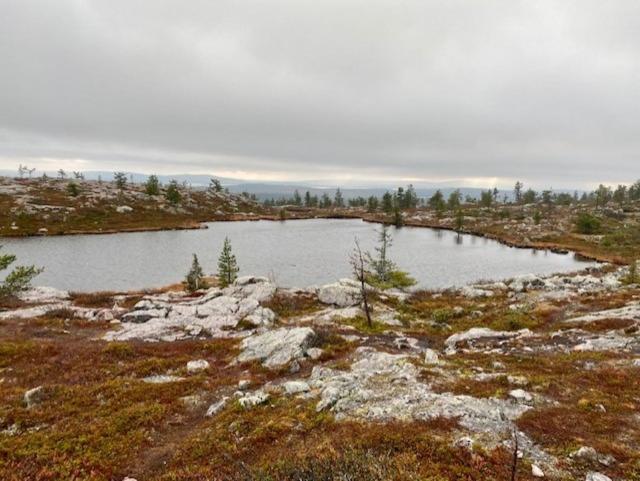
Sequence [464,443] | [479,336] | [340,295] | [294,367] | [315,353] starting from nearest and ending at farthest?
1. [464,443]
2. [294,367]
3. [315,353]
4. [479,336]
5. [340,295]

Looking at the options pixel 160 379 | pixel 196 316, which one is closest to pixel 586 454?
pixel 160 379

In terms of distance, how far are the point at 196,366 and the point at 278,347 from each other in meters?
5.82

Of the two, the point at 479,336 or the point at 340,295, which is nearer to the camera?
the point at 479,336

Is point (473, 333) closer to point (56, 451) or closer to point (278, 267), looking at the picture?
point (56, 451)

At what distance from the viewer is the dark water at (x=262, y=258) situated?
71.1 m

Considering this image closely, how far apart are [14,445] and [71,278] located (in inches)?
2572

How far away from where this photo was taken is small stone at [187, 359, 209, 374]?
77.5ft

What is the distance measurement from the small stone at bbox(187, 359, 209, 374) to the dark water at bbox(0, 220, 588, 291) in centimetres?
4227

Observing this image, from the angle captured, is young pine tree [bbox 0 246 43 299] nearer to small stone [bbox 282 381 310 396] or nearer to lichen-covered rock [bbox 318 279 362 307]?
lichen-covered rock [bbox 318 279 362 307]

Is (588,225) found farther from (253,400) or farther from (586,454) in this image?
(253,400)

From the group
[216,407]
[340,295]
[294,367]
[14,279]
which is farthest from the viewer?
[340,295]

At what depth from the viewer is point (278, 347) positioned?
85.9ft

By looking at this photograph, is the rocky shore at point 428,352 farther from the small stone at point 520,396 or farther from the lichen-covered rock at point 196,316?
the lichen-covered rock at point 196,316

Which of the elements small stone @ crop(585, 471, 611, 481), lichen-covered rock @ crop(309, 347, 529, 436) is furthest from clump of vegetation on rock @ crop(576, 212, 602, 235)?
small stone @ crop(585, 471, 611, 481)
